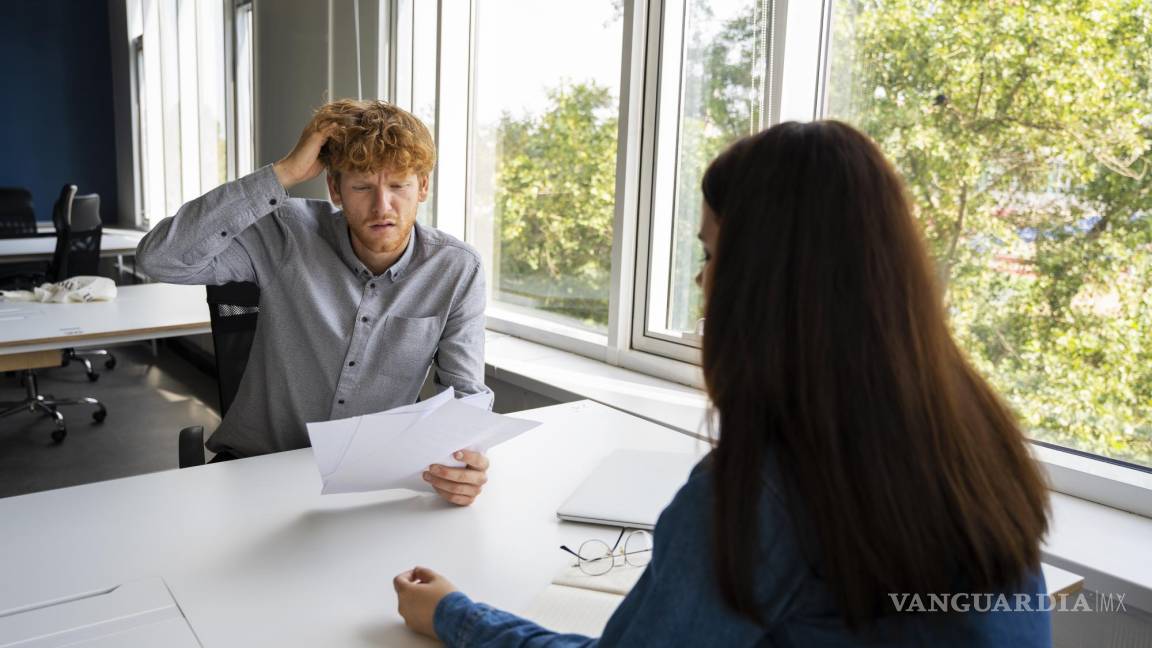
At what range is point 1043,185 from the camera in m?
1.77

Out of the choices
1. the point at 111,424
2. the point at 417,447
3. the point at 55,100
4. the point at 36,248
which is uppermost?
the point at 55,100

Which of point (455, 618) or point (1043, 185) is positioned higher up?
point (1043, 185)

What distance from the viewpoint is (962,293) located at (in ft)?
6.36

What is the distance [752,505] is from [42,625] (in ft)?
2.73

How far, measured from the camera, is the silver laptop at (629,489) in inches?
52.9

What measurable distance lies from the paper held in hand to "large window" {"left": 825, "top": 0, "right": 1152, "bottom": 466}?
1163 millimetres

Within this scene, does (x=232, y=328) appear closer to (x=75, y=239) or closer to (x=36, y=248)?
(x=75, y=239)

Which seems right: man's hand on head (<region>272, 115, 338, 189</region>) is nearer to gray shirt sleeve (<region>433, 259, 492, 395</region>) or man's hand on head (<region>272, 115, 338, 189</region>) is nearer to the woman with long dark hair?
gray shirt sleeve (<region>433, 259, 492, 395</region>)

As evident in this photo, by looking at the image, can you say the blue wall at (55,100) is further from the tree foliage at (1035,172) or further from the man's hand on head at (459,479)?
the man's hand on head at (459,479)

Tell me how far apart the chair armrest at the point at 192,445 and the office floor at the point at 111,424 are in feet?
6.99

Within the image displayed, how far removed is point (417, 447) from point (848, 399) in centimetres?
82

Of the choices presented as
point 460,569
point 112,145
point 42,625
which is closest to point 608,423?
point 460,569

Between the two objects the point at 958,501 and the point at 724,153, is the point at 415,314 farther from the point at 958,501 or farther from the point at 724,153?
the point at 958,501

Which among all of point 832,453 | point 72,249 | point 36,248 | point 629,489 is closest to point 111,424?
point 72,249
